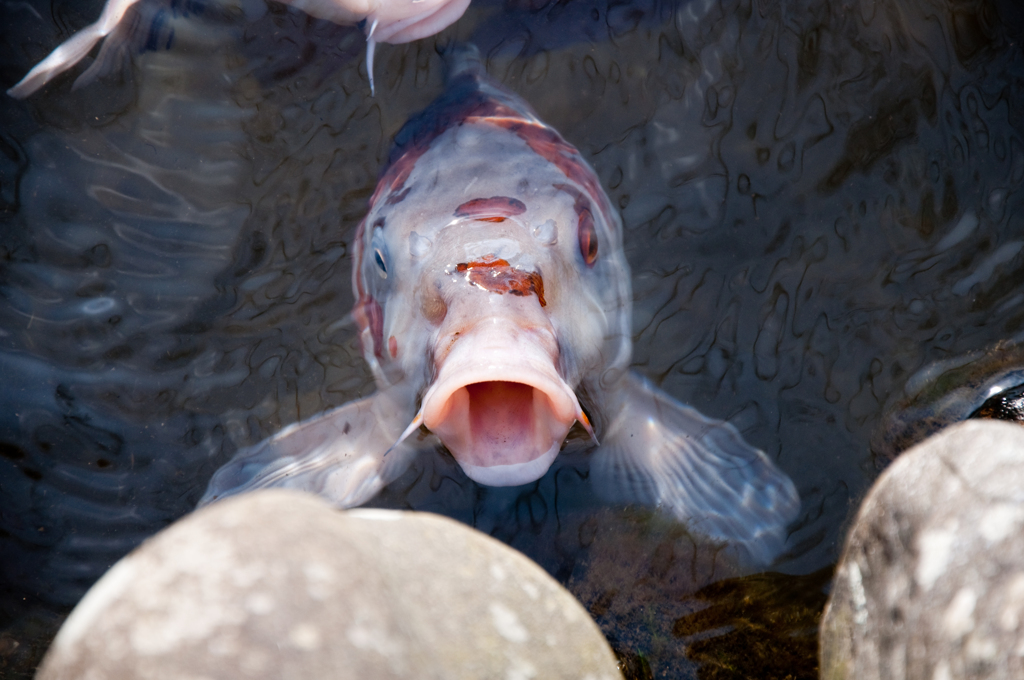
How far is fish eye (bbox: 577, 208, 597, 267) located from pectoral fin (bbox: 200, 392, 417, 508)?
1066 mm

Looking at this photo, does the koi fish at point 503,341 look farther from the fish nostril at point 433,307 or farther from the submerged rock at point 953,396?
the submerged rock at point 953,396

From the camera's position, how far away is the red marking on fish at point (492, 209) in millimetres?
3002

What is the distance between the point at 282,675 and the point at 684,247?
3.00 m

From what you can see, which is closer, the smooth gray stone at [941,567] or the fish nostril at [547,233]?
the smooth gray stone at [941,567]

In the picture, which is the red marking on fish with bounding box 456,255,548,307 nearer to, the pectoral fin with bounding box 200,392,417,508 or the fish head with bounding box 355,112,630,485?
the fish head with bounding box 355,112,630,485

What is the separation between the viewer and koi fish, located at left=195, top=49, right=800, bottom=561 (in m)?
2.64

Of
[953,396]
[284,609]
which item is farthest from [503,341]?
[953,396]

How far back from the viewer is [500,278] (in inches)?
105

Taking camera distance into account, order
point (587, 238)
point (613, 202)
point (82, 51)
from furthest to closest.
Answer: point (82, 51) < point (613, 202) < point (587, 238)

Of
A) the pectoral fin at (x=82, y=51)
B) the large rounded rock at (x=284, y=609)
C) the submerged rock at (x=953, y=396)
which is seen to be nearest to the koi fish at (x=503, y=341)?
the submerged rock at (x=953, y=396)

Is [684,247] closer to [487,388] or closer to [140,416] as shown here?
[487,388]

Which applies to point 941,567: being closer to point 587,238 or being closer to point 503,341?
point 503,341

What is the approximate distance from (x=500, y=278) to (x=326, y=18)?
245cm

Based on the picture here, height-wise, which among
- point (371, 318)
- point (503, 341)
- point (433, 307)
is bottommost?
point (371, 318)
